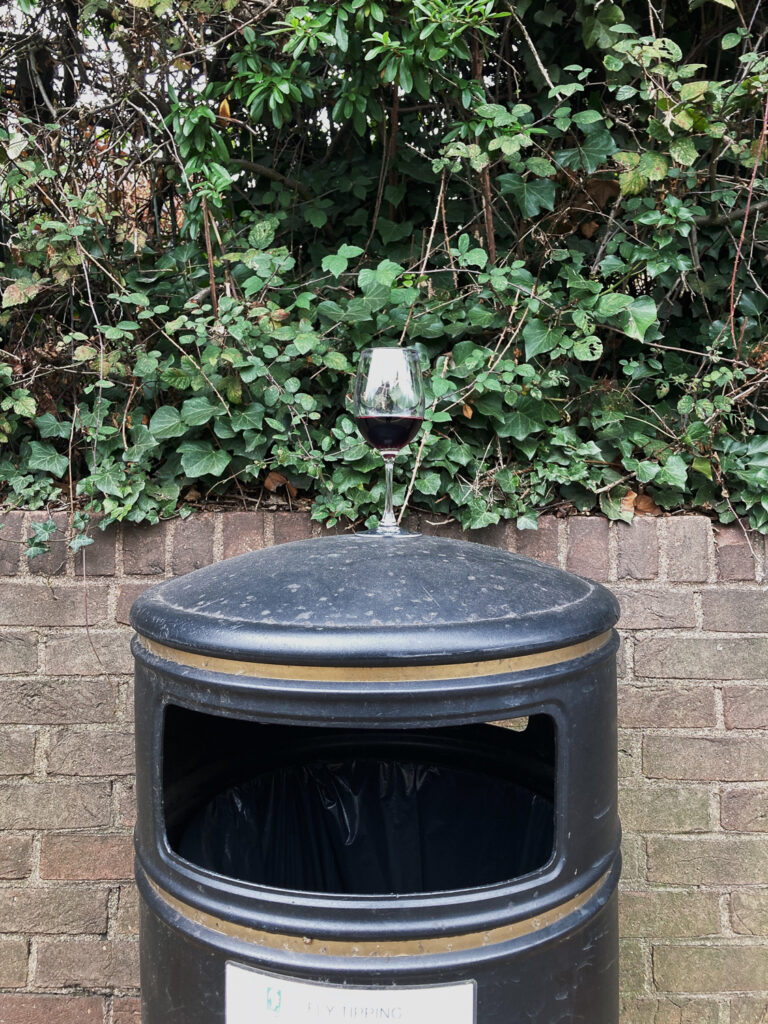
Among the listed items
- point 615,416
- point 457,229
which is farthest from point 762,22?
point 615,416

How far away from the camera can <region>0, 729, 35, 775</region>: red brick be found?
1.95 meters

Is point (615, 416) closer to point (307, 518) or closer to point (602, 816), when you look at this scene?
point (307, 518)

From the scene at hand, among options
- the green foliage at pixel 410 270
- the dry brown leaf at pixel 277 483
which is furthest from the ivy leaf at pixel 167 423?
the dry brown leaf at pixel 277 483

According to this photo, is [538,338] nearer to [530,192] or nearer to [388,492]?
[530,192]

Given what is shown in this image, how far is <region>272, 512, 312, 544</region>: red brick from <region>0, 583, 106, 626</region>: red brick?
46 cm

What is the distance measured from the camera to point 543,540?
75.5 inches

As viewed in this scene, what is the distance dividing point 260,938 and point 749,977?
1.55 meters

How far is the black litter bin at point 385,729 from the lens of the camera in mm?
950

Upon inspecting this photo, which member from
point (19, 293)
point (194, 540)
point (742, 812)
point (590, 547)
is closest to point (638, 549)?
point (590, 547)

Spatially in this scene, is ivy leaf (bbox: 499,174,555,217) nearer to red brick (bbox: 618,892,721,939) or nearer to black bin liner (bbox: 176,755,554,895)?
black bin liner (bbox: 176,755,554,895)

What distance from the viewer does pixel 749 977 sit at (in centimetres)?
193

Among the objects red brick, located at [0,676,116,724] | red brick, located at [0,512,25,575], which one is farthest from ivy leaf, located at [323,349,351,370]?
red brick, located at [0,676,116,724]

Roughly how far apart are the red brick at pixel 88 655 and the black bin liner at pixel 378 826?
2.00 feet

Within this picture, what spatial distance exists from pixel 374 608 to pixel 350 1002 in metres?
0.47
